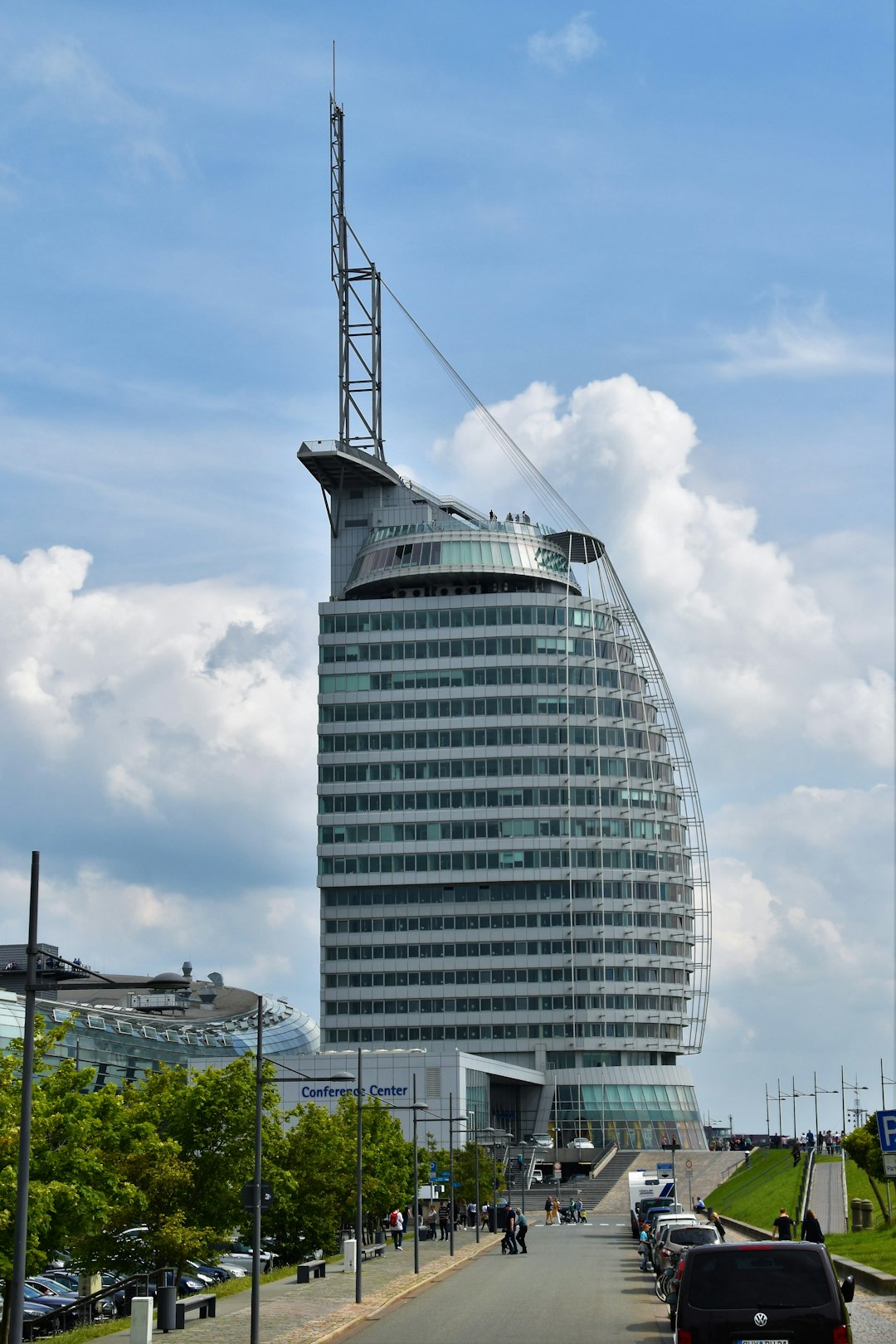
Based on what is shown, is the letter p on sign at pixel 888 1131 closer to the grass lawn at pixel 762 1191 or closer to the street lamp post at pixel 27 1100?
the street lamp post at pixel 27 1100

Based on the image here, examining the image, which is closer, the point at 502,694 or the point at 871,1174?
the point at 871,1174

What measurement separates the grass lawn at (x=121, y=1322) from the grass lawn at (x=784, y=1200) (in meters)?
18.7

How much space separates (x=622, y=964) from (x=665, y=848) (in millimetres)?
11907

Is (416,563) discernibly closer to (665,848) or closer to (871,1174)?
(665,848)

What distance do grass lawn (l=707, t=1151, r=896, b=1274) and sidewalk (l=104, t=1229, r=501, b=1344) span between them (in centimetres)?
1321

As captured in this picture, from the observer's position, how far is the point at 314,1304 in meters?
47.9

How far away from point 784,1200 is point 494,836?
79398 mm

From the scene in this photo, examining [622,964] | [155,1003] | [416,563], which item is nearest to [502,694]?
[416,563]

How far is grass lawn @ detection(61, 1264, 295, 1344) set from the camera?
39562mm

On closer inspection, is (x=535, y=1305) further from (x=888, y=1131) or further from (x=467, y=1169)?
(x=467, y=1169)

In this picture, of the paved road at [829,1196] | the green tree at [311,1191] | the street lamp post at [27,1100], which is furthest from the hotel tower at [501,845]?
the street lamp post at [27,1100]

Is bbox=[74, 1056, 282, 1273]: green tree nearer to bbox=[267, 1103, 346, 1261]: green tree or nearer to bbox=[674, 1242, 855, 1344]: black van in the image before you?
bbox=[267, 1103, 346, 1261]: green tree

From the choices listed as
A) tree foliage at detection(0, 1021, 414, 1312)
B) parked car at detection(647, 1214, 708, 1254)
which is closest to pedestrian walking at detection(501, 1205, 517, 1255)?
tree foliage at detection(0, 1021, 414, 1312)

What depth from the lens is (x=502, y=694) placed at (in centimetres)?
15975
